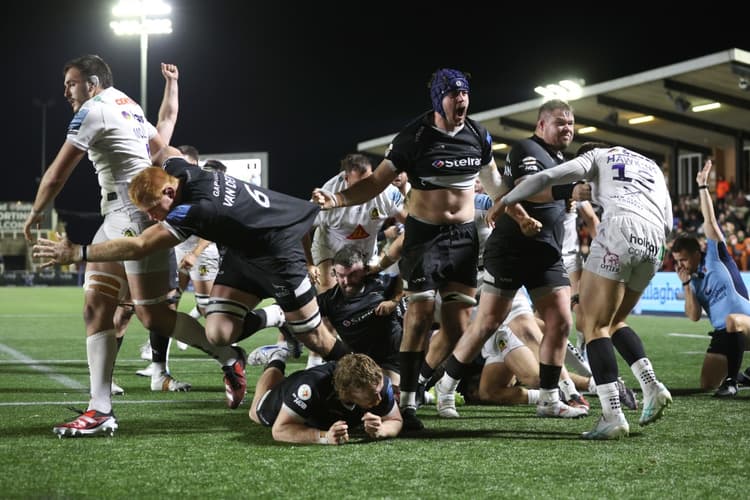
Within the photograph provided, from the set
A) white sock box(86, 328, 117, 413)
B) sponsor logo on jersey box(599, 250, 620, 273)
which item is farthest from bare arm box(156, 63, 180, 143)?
sponsor logo on jersey box(599, 250, 620, 273)

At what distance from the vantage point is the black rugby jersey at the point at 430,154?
6.10 meters

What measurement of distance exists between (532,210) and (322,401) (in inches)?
86.1

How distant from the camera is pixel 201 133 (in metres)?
75.8

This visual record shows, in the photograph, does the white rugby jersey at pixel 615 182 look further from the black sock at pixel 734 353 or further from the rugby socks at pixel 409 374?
the black sock at pixel 734 353

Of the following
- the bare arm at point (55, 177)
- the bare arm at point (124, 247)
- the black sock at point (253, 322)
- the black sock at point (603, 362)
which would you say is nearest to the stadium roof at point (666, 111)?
the black sock at point (253, 322)

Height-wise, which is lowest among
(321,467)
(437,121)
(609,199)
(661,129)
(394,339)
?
(321,467)

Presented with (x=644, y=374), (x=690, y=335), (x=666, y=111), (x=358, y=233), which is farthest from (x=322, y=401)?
(x=666, y=111)

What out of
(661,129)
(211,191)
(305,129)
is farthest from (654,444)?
(305,129)

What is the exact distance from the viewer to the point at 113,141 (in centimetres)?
588

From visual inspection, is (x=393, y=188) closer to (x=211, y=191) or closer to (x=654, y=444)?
(x=211, y=191)

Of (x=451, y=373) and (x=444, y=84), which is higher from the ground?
(x=444, y=84)

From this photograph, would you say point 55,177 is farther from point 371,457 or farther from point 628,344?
point 628,344

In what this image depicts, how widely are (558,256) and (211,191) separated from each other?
247 centimetres

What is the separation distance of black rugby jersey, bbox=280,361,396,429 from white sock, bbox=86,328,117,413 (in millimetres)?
1155
